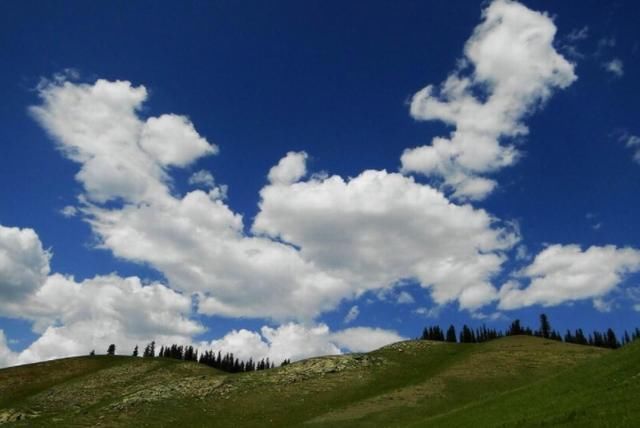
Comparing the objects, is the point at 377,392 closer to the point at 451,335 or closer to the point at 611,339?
the point at 451,335

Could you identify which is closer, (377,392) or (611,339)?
(377,392)

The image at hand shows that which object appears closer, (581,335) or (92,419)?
(92,419)

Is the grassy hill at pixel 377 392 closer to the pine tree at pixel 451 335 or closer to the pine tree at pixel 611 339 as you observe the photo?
the pine tree at pixel 451 335

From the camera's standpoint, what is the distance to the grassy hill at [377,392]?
1265 inches

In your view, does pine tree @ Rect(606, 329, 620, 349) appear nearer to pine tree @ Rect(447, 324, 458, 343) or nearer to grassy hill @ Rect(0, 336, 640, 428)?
pine tree @ Rect(447, 324, 458, 343)

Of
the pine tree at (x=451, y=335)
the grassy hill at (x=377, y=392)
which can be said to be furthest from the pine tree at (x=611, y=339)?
the grassy hill at (x=377, y=392)

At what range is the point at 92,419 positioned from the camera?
58719 millimetres

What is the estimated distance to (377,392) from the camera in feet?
207

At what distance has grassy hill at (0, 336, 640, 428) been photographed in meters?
32.1

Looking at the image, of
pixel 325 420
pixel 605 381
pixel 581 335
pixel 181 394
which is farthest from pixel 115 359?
pixel 581 335

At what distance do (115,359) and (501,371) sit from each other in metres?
83.4

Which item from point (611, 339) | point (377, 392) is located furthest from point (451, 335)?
point (377, 392)

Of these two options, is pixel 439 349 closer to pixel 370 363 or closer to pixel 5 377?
pixel 370 363

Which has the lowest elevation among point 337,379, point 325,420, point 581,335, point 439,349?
point 325,420
